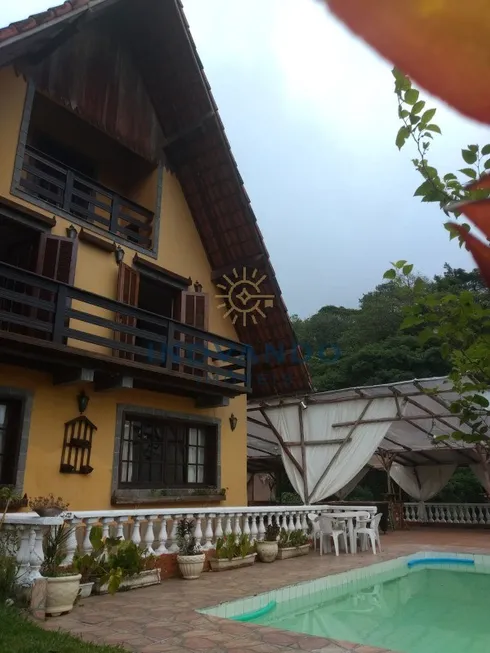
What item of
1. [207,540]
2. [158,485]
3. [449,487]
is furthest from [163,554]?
[449,487]

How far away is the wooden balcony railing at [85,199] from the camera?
28.9 feet

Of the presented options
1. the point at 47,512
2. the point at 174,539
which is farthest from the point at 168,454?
the point at 47,512

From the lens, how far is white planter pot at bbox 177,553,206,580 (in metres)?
7.51

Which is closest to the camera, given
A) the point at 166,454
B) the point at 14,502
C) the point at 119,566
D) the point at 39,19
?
the point at 119,566

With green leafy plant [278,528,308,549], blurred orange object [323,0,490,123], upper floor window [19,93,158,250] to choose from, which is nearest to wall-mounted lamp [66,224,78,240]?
upper floor window [19,93,158,250]

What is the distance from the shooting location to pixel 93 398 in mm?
8617

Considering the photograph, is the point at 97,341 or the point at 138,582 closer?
the point at 138,582

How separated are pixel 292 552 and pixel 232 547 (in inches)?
73.2

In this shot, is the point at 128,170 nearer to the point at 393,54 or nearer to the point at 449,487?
the point at 393,54

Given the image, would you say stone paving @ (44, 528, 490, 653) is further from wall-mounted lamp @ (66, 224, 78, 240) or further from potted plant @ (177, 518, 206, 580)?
wall-mounted lamp @ (66, 224, 78, 240)

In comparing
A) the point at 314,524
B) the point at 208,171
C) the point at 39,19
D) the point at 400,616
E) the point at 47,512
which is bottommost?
the point at 400,616

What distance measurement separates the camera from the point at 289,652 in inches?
164

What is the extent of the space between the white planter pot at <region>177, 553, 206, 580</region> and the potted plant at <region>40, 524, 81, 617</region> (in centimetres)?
195

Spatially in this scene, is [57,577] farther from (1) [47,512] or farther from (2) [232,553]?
(2) [232,553]
